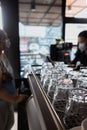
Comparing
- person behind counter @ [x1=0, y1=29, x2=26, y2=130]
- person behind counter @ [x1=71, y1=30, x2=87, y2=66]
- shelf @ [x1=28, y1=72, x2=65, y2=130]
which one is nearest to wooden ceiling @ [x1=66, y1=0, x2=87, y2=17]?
person behind counter @ [x1=71, y1=30, x2=87, y2=66]

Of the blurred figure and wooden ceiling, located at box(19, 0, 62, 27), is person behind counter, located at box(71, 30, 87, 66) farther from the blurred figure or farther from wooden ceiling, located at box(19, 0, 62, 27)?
wooden ceiling, located at box(19, 0, 62, 27)

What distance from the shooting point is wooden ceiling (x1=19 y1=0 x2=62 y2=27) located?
14.3 feet

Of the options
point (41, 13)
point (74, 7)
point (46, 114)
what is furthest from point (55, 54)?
point (46, 114)

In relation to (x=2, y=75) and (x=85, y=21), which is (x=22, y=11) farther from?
(x=2, y=75)

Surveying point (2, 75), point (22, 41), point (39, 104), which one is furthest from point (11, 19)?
point (39, 104)

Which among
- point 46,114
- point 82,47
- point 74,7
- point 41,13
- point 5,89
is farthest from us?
point 74,7

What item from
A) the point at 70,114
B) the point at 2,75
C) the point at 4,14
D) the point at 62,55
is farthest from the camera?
the point at 4,14

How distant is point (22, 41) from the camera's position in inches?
179

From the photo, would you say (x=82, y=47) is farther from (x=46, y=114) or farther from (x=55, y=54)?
(x=46, y=114)

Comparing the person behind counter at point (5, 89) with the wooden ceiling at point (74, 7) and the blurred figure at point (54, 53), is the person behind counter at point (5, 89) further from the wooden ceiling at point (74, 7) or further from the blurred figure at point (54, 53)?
the wooden ceiling at point (74, 7)

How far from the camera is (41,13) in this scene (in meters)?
4.50

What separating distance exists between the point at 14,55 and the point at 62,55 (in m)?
1.26

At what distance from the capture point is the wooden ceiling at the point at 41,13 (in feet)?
14.3

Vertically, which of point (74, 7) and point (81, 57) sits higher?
point (74, 7)
